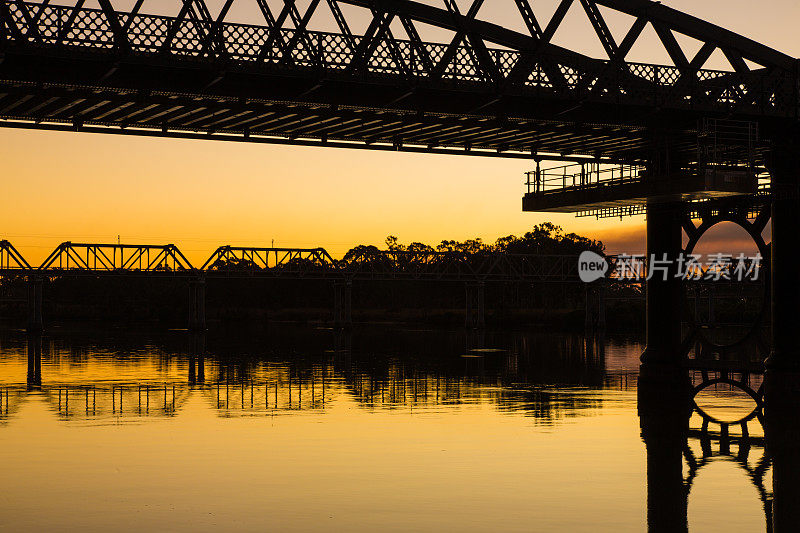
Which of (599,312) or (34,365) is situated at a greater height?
(599,312)

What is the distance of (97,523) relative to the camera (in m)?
20.0

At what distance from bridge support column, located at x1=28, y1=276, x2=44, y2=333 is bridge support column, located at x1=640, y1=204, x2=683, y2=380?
92209 millimetres

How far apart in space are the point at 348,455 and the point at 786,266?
20418mm

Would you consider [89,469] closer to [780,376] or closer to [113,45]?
[113,45]

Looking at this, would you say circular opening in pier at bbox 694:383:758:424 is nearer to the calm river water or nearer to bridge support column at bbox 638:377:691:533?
the calm river water

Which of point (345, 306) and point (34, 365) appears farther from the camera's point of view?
point (345, 306)

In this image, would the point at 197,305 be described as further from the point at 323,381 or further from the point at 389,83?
the point at 389,83

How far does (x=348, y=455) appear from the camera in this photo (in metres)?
28.8

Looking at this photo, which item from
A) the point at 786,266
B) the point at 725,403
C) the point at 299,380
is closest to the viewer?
the point at 786,266

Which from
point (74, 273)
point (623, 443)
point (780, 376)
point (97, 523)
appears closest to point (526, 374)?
point (780, 376)

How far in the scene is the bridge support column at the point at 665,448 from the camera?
71.1ft

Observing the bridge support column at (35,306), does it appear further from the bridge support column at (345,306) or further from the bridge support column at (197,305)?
the bridge support column at (345,306)

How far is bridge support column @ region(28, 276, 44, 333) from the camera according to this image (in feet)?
414

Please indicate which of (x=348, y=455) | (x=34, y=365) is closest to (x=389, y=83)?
(x=348, y=455)
